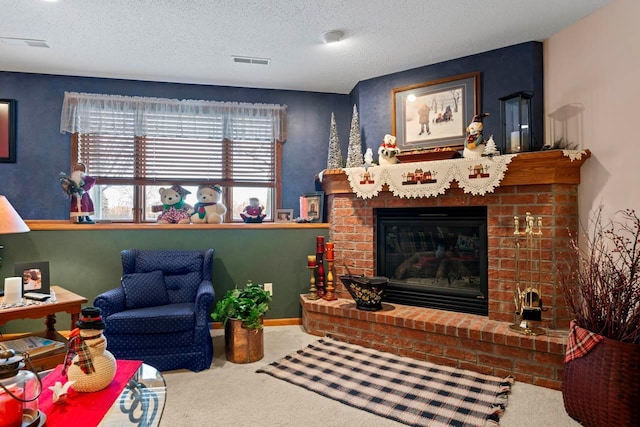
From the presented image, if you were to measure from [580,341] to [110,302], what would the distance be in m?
2.95

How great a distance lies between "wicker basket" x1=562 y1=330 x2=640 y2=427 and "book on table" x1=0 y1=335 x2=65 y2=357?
3.00 meters

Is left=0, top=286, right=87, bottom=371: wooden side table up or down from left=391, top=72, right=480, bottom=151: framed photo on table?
down

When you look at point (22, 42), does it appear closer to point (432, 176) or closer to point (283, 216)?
point (283, 216)

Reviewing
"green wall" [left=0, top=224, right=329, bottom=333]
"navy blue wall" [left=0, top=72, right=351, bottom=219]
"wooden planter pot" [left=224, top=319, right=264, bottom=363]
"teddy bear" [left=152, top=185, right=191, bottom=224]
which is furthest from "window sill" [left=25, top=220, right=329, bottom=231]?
"wooden planter pot" [left=224, top=319, right=264, bottom=363]

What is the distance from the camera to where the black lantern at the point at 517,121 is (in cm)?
279

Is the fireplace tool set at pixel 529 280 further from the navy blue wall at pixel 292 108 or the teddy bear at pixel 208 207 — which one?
the teddy bear at pixel 208 207

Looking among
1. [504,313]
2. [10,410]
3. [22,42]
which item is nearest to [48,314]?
[10,410]

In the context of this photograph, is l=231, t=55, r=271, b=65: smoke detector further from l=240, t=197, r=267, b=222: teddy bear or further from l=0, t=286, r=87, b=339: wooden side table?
l=0, t=286, r=87, b=339: wooden side table

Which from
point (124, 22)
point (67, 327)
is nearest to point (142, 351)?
point (67, 327)

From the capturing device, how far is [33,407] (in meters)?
1.25

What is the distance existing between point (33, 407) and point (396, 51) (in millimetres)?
3269

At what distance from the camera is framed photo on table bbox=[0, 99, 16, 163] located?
145 inches

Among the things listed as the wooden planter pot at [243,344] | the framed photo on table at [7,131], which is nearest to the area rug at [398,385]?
the wooden planter pot at [243,344]

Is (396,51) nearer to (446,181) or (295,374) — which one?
(446,181)
